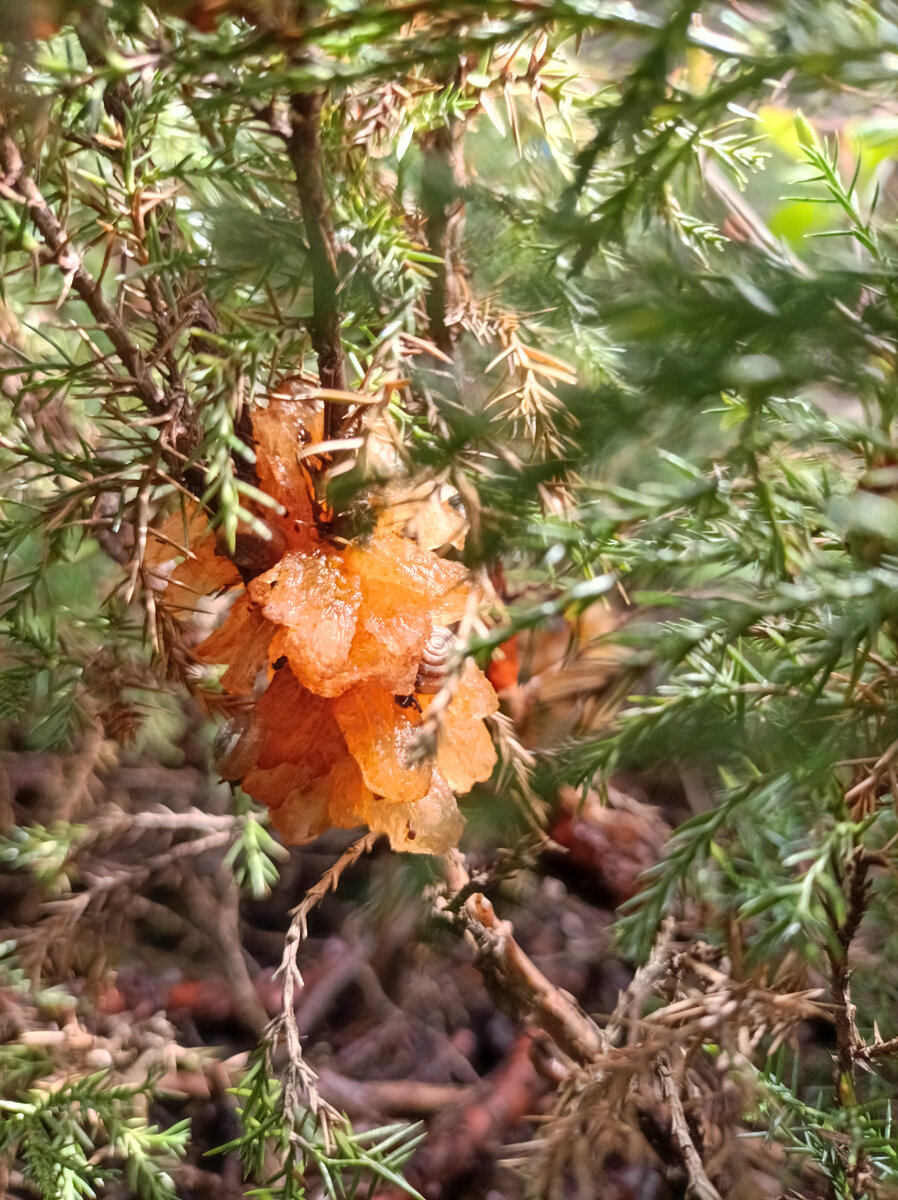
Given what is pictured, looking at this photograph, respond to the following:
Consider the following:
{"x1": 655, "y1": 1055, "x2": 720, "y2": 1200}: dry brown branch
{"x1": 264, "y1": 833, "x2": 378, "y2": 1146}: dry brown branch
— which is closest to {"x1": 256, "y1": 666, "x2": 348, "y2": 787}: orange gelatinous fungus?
{"x1": 264, "y1": 833, "x2": 378, "y2": 1146}: dry brown branch

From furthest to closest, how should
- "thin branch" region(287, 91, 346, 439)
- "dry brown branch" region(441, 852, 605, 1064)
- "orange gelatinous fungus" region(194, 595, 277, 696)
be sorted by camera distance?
"dry brown branch" region(441, 852, 605, 1064) < "orange gelatinous fungus" region(194, 595, 277, 696) < "thin branch" region(287, 91, 346, 439)

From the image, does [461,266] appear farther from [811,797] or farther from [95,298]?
[811,797]

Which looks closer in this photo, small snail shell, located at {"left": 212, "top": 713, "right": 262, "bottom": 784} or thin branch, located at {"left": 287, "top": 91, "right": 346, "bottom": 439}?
thin branch, located at {"left": 287, "top": 91, "right": 346, "bottom": 439}

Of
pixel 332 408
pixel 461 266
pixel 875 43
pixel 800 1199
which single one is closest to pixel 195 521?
pixel 332 408

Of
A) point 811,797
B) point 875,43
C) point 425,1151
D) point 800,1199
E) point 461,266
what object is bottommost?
point 425,1151

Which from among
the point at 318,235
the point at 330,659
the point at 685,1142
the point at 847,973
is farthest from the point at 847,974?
the point at 318,235

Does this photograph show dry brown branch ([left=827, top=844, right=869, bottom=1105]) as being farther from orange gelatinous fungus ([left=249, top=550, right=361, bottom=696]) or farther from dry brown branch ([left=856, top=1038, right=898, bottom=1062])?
orange gelatinous fungus ([left=249, top=550, right=361, bottom=696])
